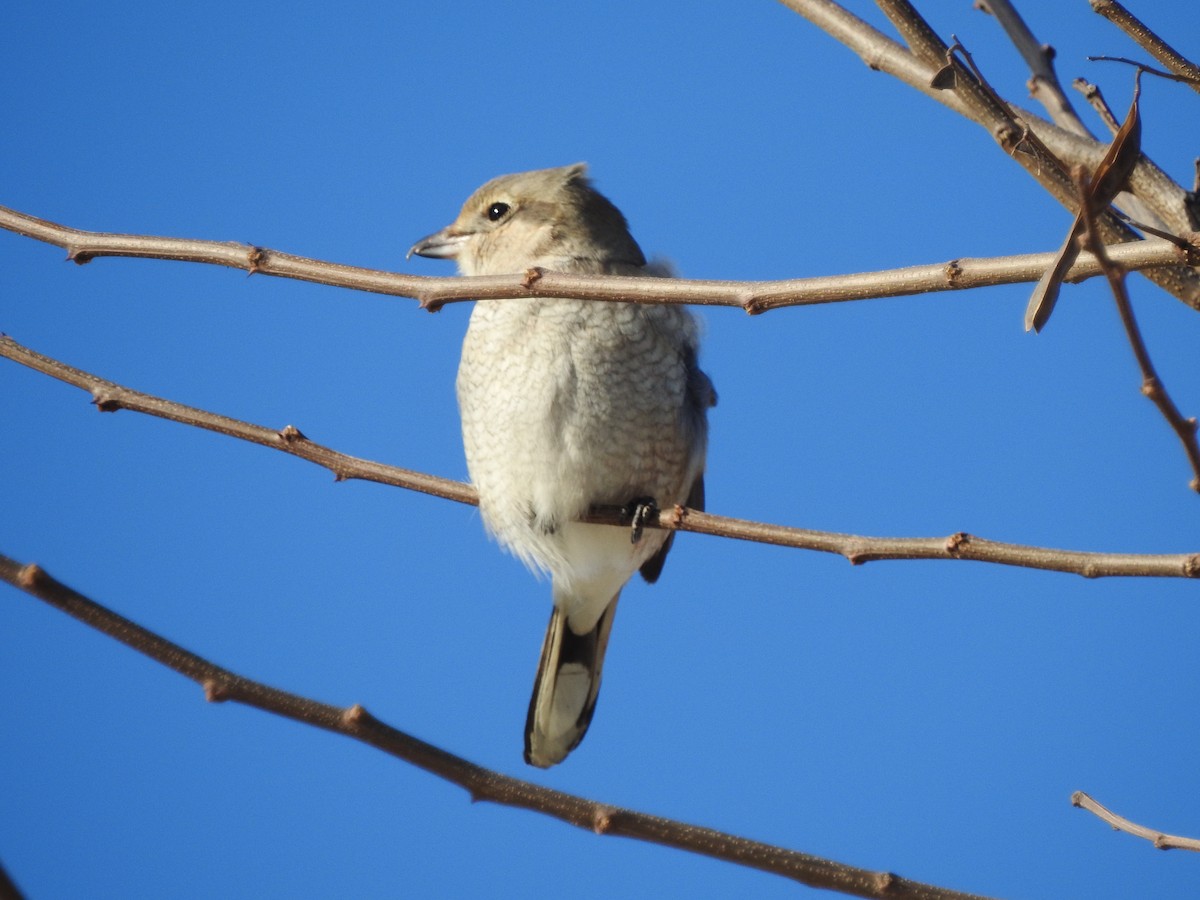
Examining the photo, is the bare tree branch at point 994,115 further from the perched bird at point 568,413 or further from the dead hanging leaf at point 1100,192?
the perched bird at point 568,413

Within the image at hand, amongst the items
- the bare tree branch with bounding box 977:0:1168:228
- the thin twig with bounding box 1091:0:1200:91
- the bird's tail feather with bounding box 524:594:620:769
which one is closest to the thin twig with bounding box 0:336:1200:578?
the thin twig with bounding box 1091:0:1200:91

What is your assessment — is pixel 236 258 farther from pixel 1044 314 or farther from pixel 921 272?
pixel 1044 314

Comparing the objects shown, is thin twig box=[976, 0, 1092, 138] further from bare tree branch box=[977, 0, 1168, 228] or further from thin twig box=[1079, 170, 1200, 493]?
thin twig box=[1079, 170, 1200, 493]

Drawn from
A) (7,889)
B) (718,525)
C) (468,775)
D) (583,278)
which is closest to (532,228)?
(718,525)

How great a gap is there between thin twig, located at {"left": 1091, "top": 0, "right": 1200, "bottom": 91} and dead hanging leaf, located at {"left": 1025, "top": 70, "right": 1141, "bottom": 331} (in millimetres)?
410

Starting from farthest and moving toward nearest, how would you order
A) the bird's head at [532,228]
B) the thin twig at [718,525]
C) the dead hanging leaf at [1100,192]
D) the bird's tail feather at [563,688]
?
the bird's head at [532,228]
the bird's tail feather at [563,688]
the thin twig at [718,525]
the dead hanging leaf at [1100,192]

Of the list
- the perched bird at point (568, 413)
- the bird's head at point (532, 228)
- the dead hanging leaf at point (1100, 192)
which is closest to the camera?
the dead hanging leaf at point (1100, 192)

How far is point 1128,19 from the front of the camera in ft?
6.09

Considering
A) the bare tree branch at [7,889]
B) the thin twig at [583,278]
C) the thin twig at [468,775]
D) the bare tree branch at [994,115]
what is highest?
the bare tree branch at [994,115]

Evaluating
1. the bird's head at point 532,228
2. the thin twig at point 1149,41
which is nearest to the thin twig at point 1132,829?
the thin twig at point 1149,41

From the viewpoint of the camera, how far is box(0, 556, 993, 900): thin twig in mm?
1451

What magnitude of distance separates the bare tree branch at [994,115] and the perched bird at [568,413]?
5.99 feet

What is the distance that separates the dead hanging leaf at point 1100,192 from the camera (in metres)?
1.44

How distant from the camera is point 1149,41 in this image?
188 cm
